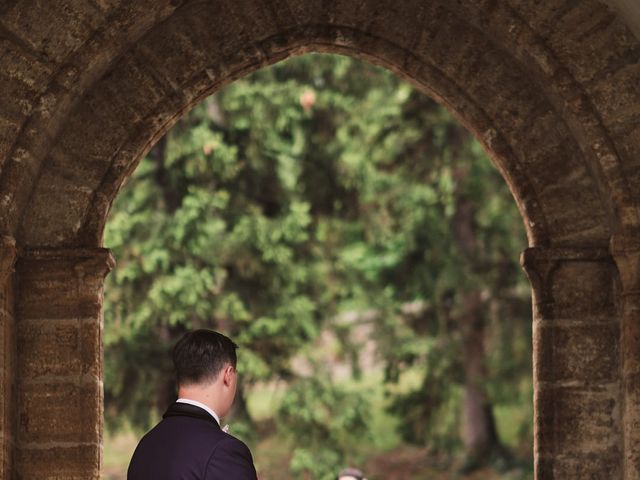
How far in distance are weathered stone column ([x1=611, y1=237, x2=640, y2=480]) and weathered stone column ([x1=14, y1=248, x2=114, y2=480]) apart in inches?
93.9

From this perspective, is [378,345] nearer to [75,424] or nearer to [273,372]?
[273,372]

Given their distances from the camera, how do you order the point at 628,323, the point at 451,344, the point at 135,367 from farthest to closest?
1. the point at 451,344
2. the point at 135,367
3. the point at 628,323

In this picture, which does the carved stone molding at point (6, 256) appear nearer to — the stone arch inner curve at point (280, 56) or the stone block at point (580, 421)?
the stone arch inner curve at point (280, 56)

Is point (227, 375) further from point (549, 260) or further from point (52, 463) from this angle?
point (549, 260)

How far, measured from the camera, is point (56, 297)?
15.7 feet

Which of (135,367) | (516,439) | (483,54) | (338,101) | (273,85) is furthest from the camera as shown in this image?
(516,439)

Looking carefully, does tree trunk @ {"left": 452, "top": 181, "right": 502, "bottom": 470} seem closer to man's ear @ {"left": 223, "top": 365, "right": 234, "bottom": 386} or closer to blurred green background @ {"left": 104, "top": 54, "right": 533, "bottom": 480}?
blurred green background @ {"left": 104, "top": 54, "right": 533, "bottom": 480}

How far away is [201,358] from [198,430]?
0.21m

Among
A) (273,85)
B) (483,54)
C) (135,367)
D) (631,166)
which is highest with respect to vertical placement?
(273,85)

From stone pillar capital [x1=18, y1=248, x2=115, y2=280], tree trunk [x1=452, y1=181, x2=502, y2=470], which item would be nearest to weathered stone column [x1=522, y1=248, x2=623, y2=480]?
stone pillar capital [x1=18, y1=248, x2=115, y2=280]

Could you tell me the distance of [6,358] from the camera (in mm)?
4555

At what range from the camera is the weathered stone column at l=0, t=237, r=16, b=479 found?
448 centimetres

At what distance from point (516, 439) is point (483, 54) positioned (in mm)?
10688

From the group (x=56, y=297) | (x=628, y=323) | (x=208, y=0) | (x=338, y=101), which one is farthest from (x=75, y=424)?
(x=338, y=101)
